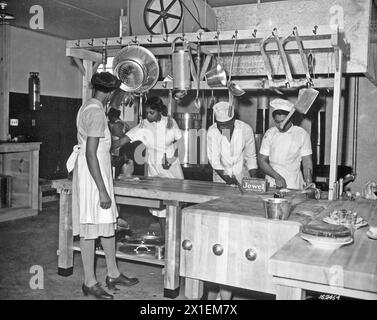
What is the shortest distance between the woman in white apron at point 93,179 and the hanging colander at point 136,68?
606 mm

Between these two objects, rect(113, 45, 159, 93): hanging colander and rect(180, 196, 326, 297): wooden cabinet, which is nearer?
rect(180, 196, 326, 297): wooden cabinet

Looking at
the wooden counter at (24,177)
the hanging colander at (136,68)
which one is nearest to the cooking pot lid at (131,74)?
the hanging colander at (136,68)

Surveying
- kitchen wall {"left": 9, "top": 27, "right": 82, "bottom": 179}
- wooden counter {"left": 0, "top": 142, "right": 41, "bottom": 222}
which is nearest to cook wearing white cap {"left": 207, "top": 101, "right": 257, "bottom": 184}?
wooden counter {"left": 0, "top": 142, "right": 41, "bottom": 222}

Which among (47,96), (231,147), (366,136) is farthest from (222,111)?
(47,96)

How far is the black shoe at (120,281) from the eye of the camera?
11.6 feet

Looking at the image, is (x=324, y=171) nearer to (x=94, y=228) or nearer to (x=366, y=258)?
(x=94, y=228)

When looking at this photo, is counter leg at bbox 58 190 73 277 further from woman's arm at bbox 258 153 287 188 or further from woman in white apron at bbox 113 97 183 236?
woman's arm at bbox 258 153 287 188

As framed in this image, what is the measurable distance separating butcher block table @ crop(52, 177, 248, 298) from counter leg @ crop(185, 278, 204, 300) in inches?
3.7

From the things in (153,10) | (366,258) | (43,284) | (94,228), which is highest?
(153,10)

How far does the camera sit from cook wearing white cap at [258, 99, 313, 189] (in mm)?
4195

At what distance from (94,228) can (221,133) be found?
1596mm
